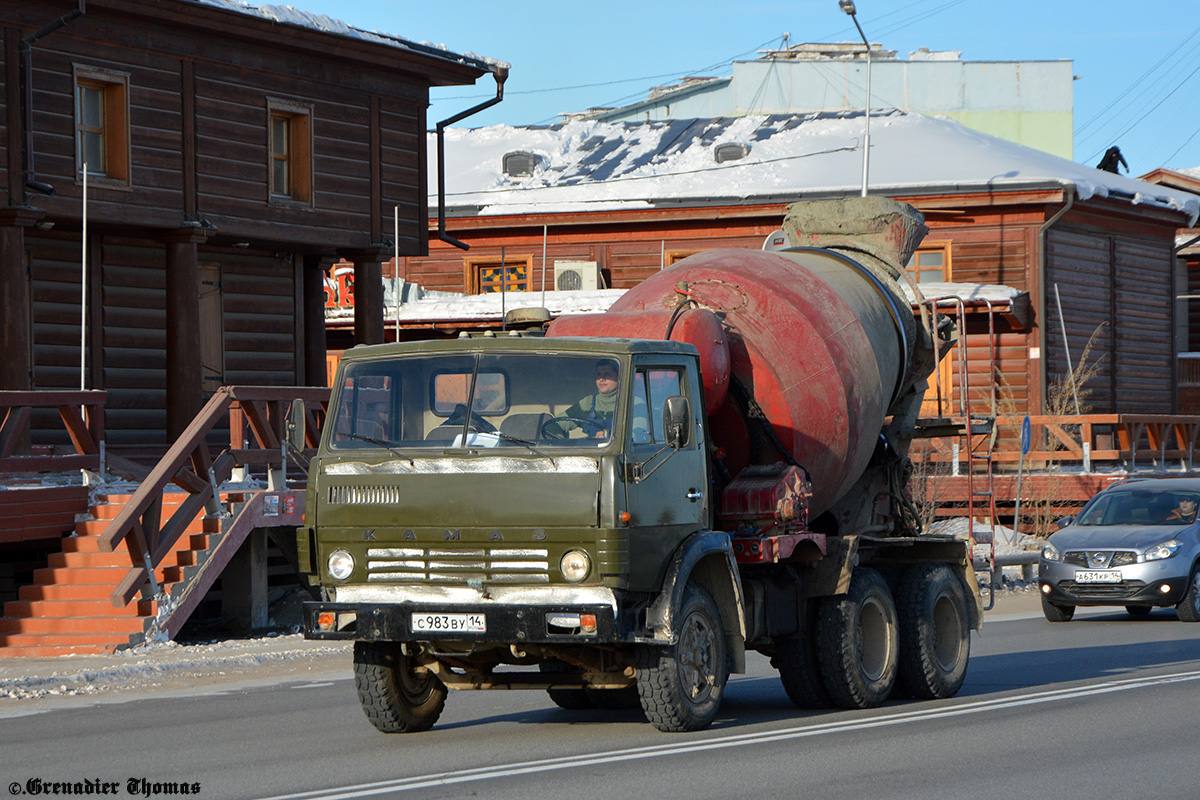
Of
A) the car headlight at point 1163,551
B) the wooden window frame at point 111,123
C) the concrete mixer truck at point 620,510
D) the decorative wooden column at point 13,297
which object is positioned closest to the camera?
the concrete mixer truck at point 620,510

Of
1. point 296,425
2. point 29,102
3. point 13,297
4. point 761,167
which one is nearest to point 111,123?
point 29,102

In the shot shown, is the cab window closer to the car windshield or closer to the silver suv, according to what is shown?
the silver suv

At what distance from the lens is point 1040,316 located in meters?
36.2

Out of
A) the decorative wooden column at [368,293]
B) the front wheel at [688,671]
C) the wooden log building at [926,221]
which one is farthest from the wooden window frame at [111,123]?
the front wheel at [688,671]

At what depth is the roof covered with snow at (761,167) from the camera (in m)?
37.1

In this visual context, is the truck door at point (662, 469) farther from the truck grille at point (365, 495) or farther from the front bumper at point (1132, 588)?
the front bumper at point (1132, 588)

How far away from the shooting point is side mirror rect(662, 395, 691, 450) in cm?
925

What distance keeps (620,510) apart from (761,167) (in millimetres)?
31179

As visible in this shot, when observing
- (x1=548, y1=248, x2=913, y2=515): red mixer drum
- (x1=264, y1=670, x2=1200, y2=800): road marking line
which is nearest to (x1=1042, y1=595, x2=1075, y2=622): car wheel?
(x1=264, y1=670, x2=1200, y2=800): road marking line

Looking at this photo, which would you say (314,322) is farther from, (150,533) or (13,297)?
(150,533)

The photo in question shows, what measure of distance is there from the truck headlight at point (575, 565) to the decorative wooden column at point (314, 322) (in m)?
19.1

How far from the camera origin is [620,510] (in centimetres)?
891

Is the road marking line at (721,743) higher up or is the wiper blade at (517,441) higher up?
the wiper blade at (517,441)

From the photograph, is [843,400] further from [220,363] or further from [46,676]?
[220,363]
